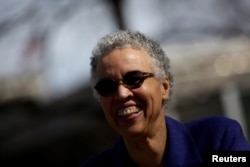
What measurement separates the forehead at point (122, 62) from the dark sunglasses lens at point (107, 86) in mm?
34

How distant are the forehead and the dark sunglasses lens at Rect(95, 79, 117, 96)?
3 cm

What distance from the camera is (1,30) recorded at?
9.12 metres

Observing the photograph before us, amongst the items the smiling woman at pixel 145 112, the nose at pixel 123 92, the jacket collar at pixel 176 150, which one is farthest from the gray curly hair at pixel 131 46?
the jacket collar at pixel 176 150

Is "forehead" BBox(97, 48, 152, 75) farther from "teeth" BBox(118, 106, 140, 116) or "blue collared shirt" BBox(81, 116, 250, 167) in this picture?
"blue collared shirt" BBox(81, 116, 250, 167)

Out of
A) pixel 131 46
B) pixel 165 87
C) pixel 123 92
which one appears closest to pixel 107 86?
pixel 123 92

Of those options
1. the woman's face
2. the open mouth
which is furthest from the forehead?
the open mouth

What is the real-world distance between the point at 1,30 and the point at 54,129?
4.44ft

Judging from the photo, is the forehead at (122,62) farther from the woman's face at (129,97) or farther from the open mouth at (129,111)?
the open mouth at (129,111)

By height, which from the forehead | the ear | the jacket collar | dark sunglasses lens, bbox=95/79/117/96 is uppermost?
the forehead

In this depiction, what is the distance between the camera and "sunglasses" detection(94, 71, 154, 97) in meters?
2.73

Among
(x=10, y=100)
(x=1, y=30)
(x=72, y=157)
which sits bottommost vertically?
(x=72, y=157)

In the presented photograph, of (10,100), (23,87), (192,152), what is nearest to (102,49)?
(192,152)

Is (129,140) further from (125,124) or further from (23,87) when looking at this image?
(23,87)

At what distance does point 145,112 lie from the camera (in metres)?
2.79
